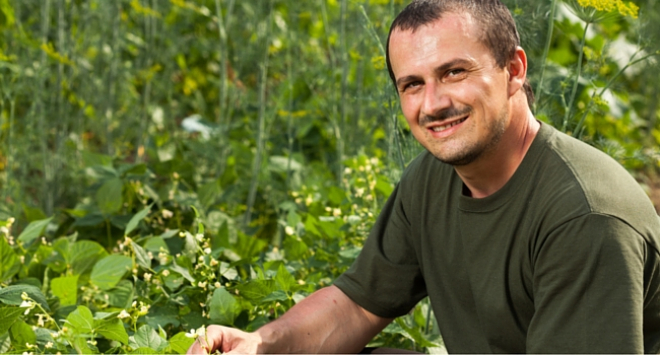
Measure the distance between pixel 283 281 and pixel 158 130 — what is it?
9.20 feet

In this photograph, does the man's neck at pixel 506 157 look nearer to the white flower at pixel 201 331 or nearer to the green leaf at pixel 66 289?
the white flower at pixel 201 331

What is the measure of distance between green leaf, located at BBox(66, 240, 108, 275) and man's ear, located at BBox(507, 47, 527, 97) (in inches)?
55.8

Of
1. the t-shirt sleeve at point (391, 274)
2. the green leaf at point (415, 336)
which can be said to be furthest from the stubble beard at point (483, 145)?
the green leaf at point (415, 336)

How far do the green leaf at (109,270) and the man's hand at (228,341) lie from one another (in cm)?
54

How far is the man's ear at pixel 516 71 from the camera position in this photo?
6.07 ft

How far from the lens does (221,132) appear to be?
12.2 ft

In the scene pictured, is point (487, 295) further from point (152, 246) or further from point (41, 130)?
point (41, 130)

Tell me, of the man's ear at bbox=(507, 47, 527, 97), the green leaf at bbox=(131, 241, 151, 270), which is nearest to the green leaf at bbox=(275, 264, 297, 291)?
the green leaf at bbox=(131, 241, 151, 270)

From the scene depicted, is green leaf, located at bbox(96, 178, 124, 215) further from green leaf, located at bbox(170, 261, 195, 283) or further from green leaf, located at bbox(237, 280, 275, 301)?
green leaf, located at bbox(237, 280, 275, 301)

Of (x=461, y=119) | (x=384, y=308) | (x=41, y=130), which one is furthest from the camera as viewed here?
(x=41, y=130)

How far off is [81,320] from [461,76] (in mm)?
1028

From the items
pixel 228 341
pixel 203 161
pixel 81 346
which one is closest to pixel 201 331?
pixel 228 341

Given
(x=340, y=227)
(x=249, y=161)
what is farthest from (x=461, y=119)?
(x=249, y=161)

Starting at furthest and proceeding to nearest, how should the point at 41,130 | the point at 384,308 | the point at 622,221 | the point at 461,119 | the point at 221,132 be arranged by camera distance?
the point at 221,132 → the point at 41,130 → the point at 384,308 → the point at 461,119 → the point at 622,221
